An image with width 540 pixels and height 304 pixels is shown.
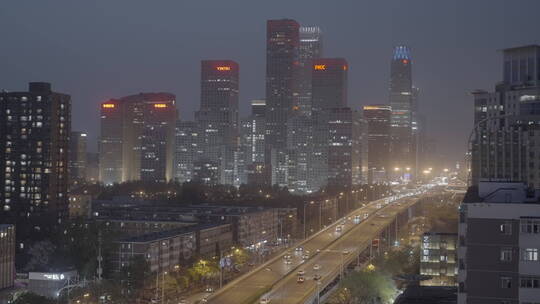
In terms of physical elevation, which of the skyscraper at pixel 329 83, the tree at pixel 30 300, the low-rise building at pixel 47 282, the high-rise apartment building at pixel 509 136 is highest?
the skyscraper at pixel 329 83

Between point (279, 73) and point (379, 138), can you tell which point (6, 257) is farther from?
point (379, 138)

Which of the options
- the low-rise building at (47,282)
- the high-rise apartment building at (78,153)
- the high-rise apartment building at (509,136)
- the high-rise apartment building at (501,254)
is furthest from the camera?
the high-rise apartment building at (78,153)

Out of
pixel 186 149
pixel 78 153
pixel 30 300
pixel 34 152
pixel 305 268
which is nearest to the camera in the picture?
pixel 30 300

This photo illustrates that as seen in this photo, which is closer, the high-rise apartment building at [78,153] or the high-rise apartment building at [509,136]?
the high-rise apartment building at [509,136]

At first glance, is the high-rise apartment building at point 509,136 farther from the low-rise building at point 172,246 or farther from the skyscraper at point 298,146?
the skyscraper at point 298,146

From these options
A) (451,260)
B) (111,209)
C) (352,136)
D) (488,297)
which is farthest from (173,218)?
(352,136)

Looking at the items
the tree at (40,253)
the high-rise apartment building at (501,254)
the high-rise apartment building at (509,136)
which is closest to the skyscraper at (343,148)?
the high-rise apartment building at (509,136)

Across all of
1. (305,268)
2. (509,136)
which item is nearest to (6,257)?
(305,268)
